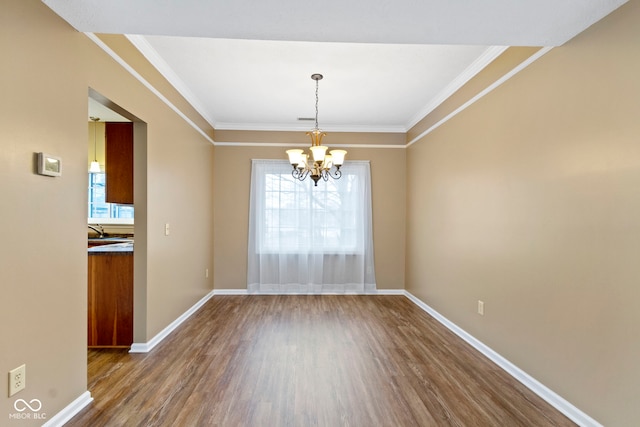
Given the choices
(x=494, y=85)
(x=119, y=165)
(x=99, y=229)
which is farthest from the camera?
(x=99, y=229)

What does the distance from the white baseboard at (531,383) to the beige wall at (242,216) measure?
1.63 m

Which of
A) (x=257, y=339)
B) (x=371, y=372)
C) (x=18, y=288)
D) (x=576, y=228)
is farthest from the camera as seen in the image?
(x=257, y=339)

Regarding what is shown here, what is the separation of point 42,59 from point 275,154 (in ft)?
11.3

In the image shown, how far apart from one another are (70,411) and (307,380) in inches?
59.4

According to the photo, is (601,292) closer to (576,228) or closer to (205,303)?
(576,228)

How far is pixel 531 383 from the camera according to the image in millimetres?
2275

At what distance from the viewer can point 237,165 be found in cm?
502

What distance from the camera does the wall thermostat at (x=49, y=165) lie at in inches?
66.2

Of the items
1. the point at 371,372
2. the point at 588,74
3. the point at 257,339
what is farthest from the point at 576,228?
the point at 257,339

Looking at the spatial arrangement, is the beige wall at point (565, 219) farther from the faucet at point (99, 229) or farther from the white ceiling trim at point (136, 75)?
the faucet at point (99, 229)

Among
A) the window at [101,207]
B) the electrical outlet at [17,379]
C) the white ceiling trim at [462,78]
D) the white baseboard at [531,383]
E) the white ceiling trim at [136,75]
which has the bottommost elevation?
the white baseboard at [531,383]
